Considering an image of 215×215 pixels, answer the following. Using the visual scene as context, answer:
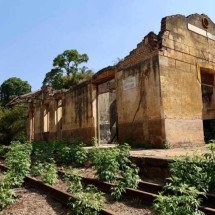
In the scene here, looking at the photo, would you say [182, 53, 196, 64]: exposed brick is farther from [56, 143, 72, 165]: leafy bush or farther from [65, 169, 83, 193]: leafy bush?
[65, 169, 83, 193]: leafy bush

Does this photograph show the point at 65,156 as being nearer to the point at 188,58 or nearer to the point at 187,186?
the point at 187,186

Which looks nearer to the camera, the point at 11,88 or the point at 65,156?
the point at 65,156

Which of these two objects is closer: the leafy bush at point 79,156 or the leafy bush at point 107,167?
the leafy bush at point 107,167

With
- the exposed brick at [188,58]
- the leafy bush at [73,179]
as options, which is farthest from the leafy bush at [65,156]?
the exposed brick at [188,58]

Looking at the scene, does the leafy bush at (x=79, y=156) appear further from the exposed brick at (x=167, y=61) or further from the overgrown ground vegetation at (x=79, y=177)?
the exposed brick at (x=167, y=61)

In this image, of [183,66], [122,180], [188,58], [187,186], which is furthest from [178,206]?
[188,58]

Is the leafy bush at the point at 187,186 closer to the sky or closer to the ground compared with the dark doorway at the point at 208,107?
closer to the ground

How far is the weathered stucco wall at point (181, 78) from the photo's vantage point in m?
11.7

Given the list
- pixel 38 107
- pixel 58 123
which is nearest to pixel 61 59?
pixel 38 107

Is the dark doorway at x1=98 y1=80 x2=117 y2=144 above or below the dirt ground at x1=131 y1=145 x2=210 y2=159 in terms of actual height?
above

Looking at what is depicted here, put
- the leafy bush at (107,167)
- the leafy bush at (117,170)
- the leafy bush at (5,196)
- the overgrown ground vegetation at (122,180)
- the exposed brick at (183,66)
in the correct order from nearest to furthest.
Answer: the overgrown ground vegetation at (122,180)
the leafy bush at (5,196)
the leafy bush at (117,170)
the leafy bush at (107,167)
the exposed brick at (183,66)

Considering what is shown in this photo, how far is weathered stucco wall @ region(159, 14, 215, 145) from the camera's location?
1168 cm

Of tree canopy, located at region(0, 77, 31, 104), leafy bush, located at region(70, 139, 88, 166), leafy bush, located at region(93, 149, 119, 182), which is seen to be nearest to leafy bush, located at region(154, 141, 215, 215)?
leafy bush, located at region(93, 149, 119, 182)

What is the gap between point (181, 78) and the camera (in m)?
12.5
